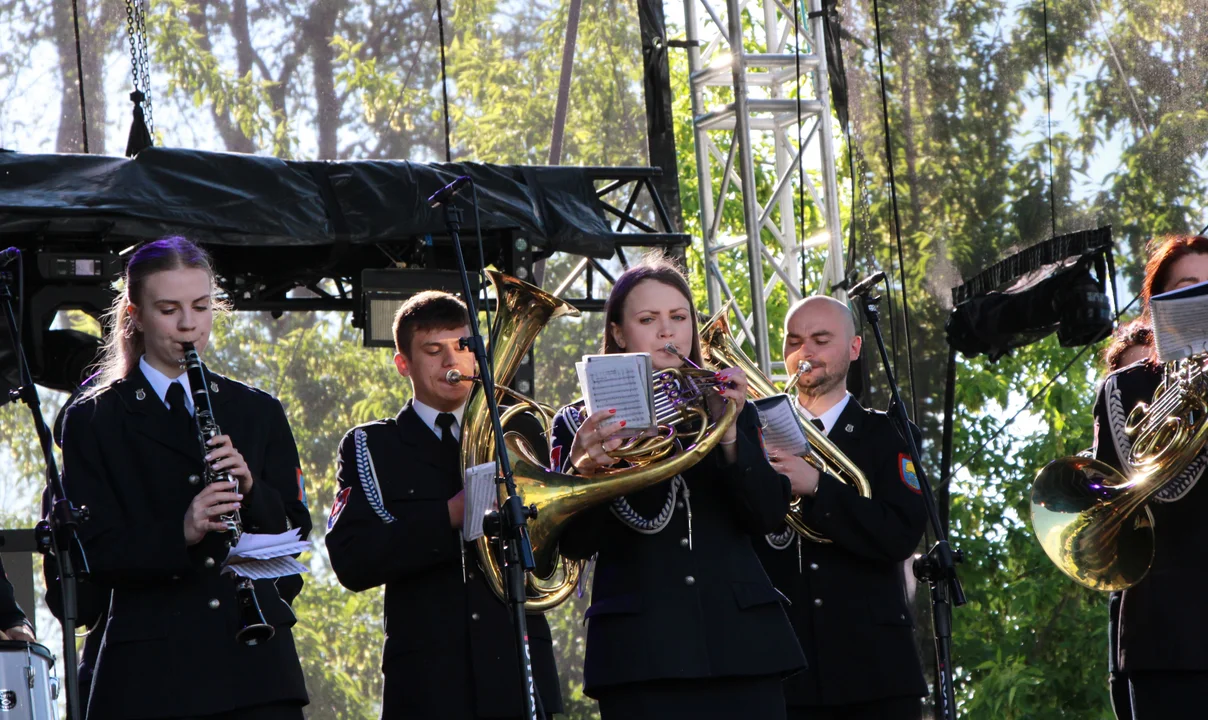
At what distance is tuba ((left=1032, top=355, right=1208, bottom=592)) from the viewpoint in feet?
12.1

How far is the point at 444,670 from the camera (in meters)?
4.11

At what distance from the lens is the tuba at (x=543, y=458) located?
343 cm

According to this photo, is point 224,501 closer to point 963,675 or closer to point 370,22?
point 370,22

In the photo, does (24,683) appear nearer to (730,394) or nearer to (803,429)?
(730,394)

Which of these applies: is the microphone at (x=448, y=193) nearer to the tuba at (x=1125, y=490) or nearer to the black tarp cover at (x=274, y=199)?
the tuba at (x=1125, y=490)

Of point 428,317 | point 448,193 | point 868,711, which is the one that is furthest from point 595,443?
point 868,711

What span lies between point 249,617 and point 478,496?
0.80 m

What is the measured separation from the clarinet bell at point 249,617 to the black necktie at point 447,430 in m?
1.08

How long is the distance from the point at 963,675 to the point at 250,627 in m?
9.15

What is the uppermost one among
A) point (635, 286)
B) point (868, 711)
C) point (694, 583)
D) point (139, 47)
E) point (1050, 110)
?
point (139, 47)

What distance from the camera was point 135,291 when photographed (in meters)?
3.64

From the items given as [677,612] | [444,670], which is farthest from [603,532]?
[444,670]

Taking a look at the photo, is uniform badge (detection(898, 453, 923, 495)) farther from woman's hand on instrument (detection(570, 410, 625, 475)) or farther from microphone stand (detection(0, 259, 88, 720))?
microphone stand (detection(0, 259, 88, 720))

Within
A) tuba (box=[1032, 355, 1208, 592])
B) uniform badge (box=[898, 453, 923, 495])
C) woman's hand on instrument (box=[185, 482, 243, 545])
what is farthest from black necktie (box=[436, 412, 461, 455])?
tuba (box=[1032, 355, 1208, 592])
